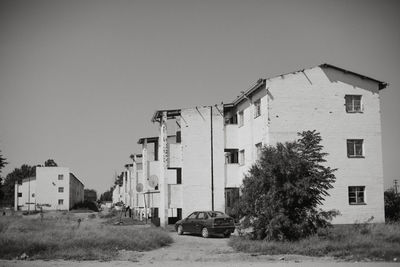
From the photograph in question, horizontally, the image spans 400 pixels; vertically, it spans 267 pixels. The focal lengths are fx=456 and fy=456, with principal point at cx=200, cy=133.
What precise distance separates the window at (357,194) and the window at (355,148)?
1.97 meters

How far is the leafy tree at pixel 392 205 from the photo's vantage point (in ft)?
94.6

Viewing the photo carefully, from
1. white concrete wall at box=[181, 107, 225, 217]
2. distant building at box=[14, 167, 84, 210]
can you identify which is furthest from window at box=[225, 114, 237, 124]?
distant building at box=[14, 167, 84, 210]

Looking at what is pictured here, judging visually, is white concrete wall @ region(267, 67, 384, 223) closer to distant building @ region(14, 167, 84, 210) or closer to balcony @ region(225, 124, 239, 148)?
balcony @ region(225, 124, 239, 148)

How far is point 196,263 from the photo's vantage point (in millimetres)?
14086

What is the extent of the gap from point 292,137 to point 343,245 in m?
12.3

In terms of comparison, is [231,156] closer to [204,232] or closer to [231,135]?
[231,135]

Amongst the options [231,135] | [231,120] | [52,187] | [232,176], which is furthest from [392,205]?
[52,187]

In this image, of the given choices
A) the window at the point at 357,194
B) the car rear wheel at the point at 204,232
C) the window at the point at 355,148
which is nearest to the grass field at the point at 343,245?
the car rear wheel at the point at 204,232

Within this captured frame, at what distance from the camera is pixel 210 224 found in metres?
23.3

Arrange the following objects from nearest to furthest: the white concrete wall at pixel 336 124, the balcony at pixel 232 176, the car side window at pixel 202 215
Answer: the car side window at pixel 202 215 < the white concrete wall at pixel 336 124 < the balcony at pixel 232 176

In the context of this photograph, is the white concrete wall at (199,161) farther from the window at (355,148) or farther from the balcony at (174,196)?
the window at (355,148)

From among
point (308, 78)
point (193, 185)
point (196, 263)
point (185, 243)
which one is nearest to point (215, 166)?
point (193, 185)

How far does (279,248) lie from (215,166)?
15.0m

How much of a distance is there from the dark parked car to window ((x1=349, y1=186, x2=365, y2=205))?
27.4 feet
